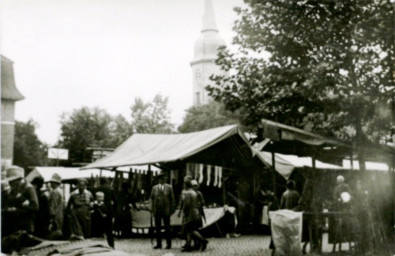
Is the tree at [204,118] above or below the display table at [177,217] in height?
above

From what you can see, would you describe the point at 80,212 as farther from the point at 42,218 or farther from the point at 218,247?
the point at 218,247

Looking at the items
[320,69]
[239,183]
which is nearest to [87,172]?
[239,183]

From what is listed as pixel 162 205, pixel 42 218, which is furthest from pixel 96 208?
pixel 162 205

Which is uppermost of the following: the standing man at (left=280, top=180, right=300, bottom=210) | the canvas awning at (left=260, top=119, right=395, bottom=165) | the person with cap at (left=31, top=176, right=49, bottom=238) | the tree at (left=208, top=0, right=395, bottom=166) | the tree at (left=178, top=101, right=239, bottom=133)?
the tree at (left=178, top=101, right=239, bottom=133)

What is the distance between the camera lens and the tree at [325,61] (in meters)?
10.3

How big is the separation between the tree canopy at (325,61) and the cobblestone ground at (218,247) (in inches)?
123

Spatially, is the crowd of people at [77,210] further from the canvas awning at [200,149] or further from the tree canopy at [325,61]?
the tree canopy at [325,61]

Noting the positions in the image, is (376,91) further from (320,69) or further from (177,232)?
(177,232)

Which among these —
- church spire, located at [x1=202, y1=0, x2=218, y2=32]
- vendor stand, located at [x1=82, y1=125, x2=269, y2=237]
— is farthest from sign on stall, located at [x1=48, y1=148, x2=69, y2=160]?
church spire, located at [x1=202, y1=0, x2=218, y2=32]

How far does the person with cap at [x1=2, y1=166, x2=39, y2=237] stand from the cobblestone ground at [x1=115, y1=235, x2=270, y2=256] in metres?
2.42

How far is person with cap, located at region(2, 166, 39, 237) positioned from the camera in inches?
321

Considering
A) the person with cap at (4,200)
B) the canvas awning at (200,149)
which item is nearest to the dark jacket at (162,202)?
the canvas awning at (200,149)

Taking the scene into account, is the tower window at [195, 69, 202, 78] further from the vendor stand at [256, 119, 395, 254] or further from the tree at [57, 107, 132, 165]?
the vendor stand at [256, 119, 395, 254]

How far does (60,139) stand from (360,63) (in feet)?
156
